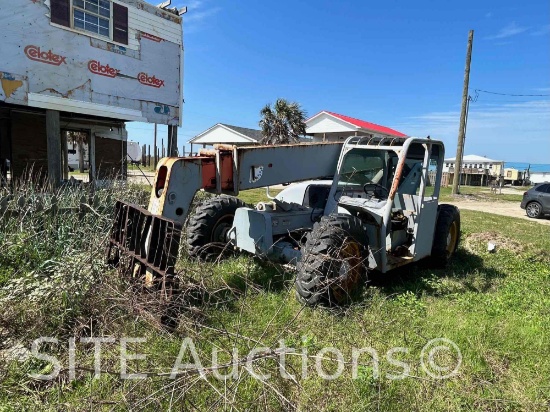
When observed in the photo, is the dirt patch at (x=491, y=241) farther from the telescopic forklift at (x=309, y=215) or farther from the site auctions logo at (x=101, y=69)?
the site auctions logo at (x=101, y=69)

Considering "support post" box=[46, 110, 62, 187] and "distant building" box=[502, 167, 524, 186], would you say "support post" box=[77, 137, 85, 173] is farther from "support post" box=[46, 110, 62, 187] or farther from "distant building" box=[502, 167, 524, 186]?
"distant building" box=[502, 167, 524, 186]

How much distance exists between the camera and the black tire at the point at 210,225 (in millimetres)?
5242

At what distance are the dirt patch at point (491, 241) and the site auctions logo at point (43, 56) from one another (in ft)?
39.4

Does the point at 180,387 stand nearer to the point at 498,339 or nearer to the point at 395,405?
the point at 395,405

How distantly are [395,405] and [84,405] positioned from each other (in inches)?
82.4

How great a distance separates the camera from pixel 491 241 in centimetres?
766

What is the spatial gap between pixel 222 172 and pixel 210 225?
165cm

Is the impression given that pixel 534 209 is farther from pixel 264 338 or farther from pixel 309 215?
pixel 264 338

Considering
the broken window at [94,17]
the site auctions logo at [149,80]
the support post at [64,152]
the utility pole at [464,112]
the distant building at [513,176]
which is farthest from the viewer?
the distant building at [513,176]

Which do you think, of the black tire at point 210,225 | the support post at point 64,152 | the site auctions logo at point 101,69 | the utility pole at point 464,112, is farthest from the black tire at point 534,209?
the support post at point 64,152

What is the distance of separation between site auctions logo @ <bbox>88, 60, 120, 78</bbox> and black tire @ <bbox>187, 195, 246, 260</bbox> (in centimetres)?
889

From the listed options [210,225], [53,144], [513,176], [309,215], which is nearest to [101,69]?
[53,144]

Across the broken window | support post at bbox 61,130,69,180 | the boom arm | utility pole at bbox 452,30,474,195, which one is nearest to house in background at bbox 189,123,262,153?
utility pole at bbox 452,30,474,195

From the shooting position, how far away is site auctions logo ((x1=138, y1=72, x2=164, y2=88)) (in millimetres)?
12956
